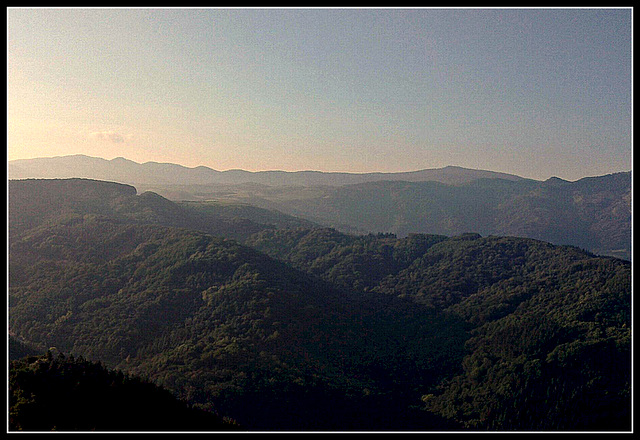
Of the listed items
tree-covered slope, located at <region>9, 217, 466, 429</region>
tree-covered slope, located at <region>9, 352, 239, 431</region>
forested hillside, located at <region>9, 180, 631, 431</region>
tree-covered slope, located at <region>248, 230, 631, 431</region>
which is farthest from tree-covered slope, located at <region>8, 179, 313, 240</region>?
tree-covered slope, located at <region>9, 352, 239, 431</region>

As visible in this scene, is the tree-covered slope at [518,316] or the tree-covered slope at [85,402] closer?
the tree-covered slope at [85,402]

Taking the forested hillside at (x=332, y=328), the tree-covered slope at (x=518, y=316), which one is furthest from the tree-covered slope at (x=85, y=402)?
the tree-covered slope at (x=518, y=316)

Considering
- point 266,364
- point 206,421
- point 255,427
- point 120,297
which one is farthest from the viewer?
point 120,297

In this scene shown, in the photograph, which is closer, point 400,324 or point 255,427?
point 255,427

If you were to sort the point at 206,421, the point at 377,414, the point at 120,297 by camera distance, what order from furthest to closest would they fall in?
1. the point at 120,297
2. the point at 377,414
3. the point at 206,421

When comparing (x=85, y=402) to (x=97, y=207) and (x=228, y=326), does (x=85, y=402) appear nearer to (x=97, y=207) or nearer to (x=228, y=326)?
(x=228, y=326)

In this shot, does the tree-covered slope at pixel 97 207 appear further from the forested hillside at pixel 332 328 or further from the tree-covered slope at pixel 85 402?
the tree-covered slope at pixel 85 402

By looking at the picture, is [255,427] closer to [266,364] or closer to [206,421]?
[266,364]

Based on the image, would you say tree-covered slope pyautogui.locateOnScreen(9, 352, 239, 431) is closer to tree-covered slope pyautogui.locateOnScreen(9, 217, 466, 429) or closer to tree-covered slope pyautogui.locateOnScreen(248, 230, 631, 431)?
tree-covered slope pyautogui.locateOnScreen(9, 217, 466, 429)
